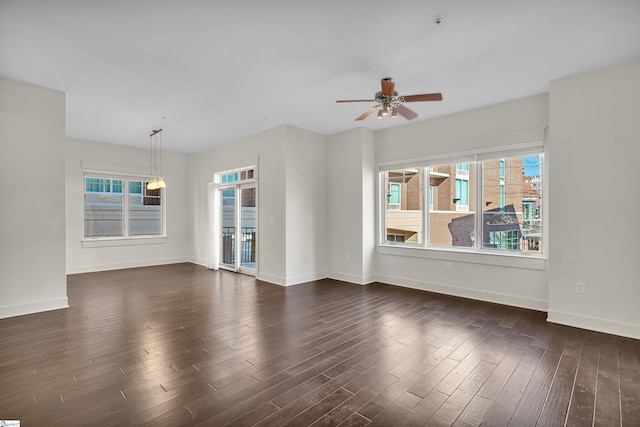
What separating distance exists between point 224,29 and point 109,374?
3066 mm

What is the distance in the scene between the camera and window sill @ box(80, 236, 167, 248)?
23.2 feet

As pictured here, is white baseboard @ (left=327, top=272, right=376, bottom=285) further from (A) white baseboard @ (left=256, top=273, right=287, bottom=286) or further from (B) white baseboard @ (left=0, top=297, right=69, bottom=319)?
(B) white baseboard @ (left=0, top=297, right=69, bottom=319)

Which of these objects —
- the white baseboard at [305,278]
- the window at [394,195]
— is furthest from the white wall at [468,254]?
the white baseboard at [305,278]

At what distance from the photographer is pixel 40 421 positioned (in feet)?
6.50

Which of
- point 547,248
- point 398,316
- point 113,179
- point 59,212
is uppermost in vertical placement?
point 113,179

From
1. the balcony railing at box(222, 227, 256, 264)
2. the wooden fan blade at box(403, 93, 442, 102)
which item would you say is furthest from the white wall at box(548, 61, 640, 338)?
the balcony railing at box(222, 227, 256, 264)

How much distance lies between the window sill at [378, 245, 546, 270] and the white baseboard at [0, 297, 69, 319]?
5.02 metres

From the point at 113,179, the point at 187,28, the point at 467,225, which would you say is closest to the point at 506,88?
the point at 467,225

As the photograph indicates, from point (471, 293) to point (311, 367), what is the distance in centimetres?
324

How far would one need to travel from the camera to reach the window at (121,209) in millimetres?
7234

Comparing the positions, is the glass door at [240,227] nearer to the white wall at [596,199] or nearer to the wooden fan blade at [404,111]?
the wooden fan blade at [404,111]

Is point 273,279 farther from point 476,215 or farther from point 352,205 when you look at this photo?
point 476,215

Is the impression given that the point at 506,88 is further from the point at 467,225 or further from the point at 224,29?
the point at 224,29

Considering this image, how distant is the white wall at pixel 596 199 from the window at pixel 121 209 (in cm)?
832
